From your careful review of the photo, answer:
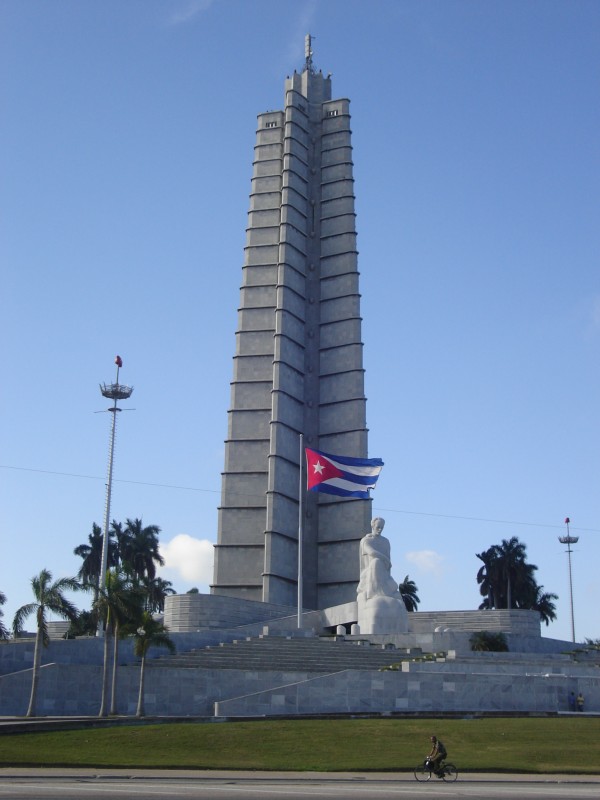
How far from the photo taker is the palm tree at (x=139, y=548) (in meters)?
64.4

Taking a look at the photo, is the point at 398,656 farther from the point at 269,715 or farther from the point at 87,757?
the point at 87,757

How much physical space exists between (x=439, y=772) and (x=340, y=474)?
86.1 feet

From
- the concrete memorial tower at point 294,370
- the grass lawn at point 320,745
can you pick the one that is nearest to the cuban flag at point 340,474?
the concrete memorial tower at point 294,370

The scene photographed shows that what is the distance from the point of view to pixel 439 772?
61.7 ft

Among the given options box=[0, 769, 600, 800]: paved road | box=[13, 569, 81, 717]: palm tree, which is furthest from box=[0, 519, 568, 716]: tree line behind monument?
box=[0, 769, 600, 800]: paved road

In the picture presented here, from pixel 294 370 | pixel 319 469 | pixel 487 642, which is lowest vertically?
pixel 487 642

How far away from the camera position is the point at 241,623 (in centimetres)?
4600

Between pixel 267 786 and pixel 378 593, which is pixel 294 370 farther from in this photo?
pixel 267 786

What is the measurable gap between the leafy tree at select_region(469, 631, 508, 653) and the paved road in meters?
20.7

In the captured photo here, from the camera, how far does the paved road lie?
605 inches

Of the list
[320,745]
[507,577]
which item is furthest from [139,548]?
[320,745]

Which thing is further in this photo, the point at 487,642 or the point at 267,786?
the point at 487,642

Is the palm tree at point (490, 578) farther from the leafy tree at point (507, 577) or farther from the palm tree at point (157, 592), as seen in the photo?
the palm tree at point (157, 592)

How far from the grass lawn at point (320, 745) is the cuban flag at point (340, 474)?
→ 18818 mm
